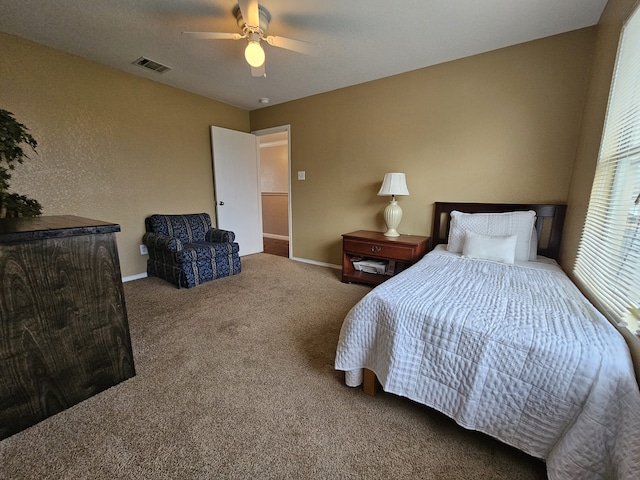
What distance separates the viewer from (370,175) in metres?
3.28

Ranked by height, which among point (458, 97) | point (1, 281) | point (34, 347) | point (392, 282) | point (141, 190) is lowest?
point (34, 347)

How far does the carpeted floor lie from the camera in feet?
3.34

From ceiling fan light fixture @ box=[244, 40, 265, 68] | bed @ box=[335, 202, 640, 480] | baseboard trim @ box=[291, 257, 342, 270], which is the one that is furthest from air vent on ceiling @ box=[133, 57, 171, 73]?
bed @ box=[335, 202, 640, 480]

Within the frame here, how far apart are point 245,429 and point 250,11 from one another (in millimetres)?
2454

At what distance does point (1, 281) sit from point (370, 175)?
315cm

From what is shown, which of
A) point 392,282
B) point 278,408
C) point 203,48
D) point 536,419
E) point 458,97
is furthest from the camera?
point 458,97

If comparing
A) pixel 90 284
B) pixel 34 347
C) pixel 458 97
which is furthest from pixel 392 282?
pixel 458 97

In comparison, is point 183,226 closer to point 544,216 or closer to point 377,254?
point 377,254

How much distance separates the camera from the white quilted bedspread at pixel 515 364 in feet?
2.70

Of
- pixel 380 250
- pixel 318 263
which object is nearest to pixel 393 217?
pixel 380 250

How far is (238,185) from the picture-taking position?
13.7ft

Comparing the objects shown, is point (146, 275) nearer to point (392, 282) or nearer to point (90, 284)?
Answer: point (90, 284)

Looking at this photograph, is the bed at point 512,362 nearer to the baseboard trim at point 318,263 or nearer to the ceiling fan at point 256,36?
the ceiling fan at point 256,36

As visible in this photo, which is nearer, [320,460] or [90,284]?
[320,460]
